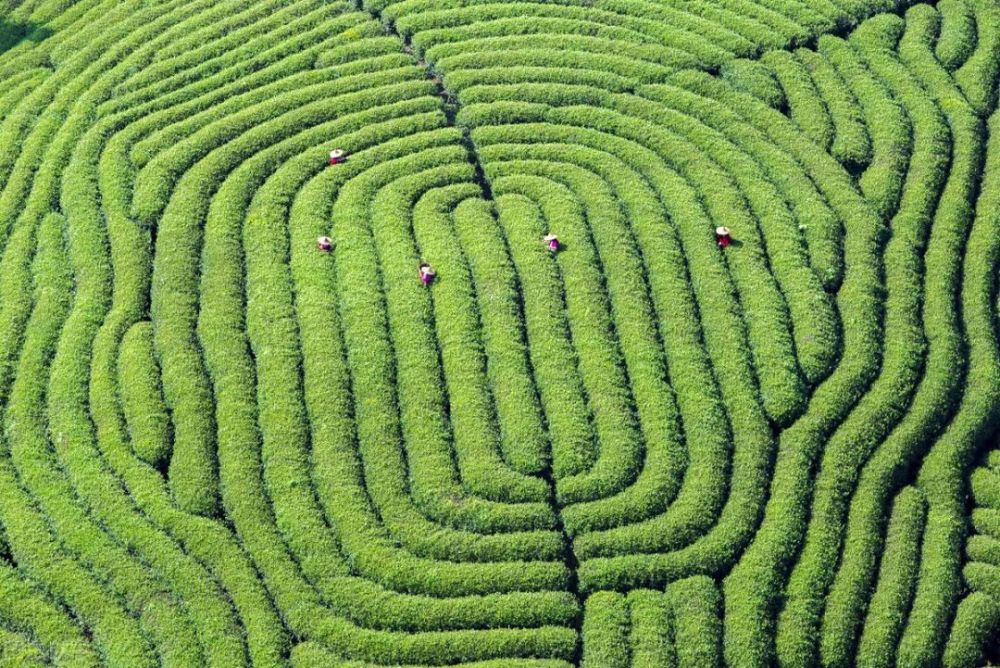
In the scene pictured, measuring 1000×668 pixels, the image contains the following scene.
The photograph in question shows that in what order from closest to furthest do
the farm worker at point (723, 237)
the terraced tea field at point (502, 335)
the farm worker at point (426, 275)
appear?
the terraced tea field at point (502, 335) → the farm worker at point (426, 275) → the farm worker at point (723, 237)

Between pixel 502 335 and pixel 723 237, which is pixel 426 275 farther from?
pixel 723 237

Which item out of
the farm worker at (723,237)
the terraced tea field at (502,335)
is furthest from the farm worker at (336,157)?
the farm worker at (723,237)

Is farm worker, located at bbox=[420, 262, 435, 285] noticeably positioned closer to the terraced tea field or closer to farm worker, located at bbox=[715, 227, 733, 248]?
the terraced tea field

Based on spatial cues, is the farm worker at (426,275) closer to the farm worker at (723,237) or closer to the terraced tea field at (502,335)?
the terraced tea field at (502,335)

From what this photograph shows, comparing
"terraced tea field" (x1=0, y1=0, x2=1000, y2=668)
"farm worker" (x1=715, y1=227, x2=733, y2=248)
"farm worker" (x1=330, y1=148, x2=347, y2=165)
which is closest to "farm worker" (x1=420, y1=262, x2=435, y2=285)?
"terraced tea field" (x1=0, y1=0, x2=1000, y2=668)

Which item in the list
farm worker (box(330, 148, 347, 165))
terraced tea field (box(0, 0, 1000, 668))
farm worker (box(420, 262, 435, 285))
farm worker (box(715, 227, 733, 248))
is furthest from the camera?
farm worker (box(330, 148, 347, 165))

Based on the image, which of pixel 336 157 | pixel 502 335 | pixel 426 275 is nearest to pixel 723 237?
→ pixel 502 335

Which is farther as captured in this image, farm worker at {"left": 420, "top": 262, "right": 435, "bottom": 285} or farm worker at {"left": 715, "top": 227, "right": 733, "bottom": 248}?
farm worker at {"left": 715, "top": 227, "right": 733, "bottom": 248}

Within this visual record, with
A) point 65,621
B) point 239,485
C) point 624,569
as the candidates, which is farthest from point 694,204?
point 65,621
